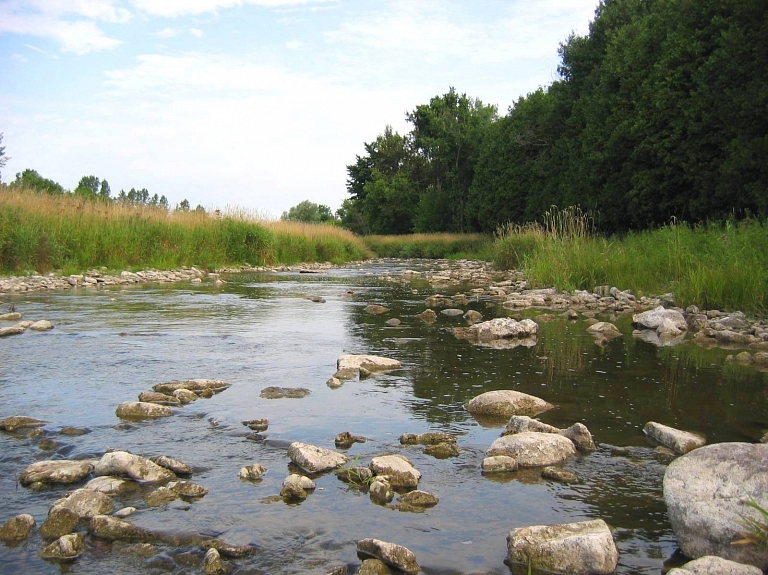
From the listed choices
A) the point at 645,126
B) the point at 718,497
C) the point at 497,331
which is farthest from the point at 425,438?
the point at 645,126

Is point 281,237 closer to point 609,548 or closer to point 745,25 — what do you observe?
point 745,25

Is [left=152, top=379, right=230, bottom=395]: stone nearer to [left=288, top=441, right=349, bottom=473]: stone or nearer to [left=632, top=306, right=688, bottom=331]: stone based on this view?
[left=288, top=441, right=349, bottom=473]: stone

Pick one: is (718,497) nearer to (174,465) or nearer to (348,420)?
(348,420)

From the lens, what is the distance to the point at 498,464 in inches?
132

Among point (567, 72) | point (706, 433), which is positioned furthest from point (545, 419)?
point (567, 72)

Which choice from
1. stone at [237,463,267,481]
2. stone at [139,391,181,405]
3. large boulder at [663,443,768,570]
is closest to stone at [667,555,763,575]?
large boulder at [663,443,768,570]

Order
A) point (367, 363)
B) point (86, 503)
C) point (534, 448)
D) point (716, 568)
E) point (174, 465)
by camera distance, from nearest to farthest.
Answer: point (716, 568) < point (86, 503) < point (174, 465) < point (534, 448) < point (367, 363)

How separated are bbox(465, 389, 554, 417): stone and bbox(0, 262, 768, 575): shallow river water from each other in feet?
0.38

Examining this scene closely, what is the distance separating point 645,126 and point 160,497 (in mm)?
19749

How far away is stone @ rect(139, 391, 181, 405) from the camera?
443cm

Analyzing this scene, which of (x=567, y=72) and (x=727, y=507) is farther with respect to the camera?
(x=567, y=72)

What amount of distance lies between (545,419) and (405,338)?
10.7 ft

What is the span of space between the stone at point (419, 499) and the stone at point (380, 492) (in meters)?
0.06

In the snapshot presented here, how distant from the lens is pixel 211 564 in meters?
2.34
